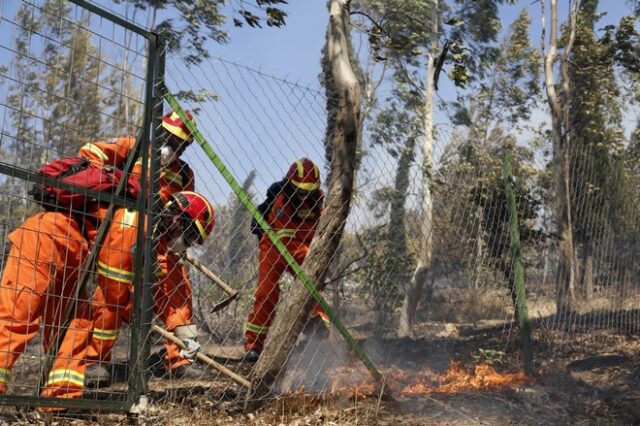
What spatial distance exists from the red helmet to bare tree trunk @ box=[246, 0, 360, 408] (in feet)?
2.21

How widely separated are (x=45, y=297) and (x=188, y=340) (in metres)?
0.78

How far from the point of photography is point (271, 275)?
15.8 ft

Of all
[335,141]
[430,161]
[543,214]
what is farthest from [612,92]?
[335,141]

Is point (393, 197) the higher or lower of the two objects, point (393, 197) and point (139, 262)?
the higher

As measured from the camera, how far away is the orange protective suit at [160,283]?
3396 mm

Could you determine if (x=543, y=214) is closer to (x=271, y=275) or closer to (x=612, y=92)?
(x=271, y=275)

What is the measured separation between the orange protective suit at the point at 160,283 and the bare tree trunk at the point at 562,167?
352cm

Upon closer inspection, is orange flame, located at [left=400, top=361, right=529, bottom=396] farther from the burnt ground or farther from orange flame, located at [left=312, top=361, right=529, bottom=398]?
the burnt ground

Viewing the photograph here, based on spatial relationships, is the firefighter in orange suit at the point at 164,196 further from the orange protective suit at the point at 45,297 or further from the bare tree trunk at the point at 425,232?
the bare tree trunk at the point at 425,232

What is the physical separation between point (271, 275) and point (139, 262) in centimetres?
167

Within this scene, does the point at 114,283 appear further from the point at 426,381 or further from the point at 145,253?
the point at 426,381

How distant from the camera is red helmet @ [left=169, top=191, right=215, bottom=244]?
3.73m

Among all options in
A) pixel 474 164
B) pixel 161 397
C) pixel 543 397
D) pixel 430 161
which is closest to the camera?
pixel 161 397

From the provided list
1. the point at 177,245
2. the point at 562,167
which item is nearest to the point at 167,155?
the point at 177,245
